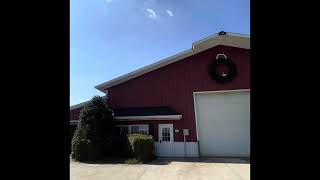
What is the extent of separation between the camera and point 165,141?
Result: 900 inches

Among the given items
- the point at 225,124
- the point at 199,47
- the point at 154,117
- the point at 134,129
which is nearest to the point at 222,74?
the point at 199,47

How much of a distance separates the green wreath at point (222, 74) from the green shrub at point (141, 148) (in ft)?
21.7

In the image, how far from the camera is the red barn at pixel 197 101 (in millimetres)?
22438

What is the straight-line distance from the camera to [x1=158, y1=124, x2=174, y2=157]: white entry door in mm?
22562

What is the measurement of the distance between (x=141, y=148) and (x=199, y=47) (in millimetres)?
8564

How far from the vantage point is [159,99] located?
24094 millimetres

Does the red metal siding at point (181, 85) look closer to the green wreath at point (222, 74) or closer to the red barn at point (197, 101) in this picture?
the red barn at point (197, 101)

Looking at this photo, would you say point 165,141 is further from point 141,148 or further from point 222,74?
point 222,74

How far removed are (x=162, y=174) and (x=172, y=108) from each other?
33.0 ft

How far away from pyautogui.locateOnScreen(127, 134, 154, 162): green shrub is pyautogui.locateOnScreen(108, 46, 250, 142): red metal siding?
3125mm

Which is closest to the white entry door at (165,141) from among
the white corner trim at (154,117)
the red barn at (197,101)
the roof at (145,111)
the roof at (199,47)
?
the red barn at (197,101)
